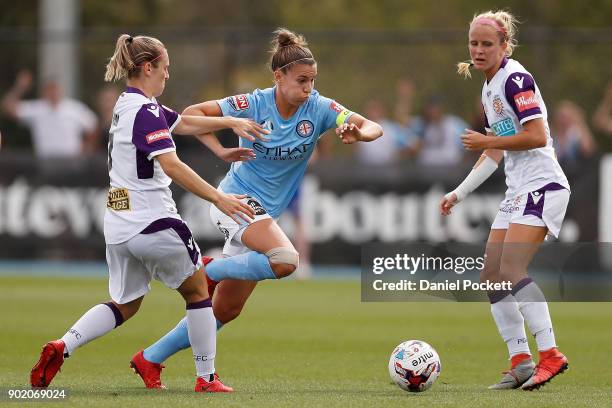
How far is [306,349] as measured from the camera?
400 inches

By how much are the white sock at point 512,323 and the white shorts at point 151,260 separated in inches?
78.6

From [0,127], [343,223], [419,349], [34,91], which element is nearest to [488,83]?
[419,349]

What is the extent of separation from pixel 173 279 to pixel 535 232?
2.28m

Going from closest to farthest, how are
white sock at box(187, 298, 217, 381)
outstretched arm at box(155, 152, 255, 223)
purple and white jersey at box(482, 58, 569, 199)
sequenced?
outstretched arm at box(155, 152, 255, 223)
white sock at box(187, 298, 217, 381)
purple and white jersey at box(482, 58, 569, 199)

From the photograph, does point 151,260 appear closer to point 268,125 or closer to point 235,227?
point 235,227

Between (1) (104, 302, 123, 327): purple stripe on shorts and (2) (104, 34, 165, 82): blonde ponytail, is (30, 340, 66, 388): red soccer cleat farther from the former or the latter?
(2) (104, 34, 165, 82): blonde ponytail

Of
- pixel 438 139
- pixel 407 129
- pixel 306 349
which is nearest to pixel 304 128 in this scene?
pixel 306 349

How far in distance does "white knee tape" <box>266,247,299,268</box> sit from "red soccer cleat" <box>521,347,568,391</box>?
1.60 m

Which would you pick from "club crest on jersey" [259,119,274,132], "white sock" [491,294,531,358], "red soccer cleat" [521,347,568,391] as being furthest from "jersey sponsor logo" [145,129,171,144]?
"red soccer cleat" [521,347,568,391]

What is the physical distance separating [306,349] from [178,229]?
10.5 feet

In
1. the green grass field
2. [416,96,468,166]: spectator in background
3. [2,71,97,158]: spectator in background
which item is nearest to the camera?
the green grass field

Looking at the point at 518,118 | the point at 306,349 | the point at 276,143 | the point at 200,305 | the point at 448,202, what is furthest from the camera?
the point at 306,349

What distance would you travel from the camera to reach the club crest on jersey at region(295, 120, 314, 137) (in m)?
8.23

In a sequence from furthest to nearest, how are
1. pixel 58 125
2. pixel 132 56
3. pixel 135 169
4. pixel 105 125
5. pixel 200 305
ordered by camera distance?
pixel 105 125 < pixel 58 125 < pixel 200 305 < pixel 132 56 < pixel 135 169
